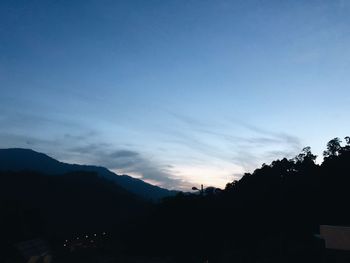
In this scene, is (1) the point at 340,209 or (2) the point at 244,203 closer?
(1) the point at 340,209

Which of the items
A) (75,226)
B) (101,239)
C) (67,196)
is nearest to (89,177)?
(67,196)

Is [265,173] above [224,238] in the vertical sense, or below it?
above

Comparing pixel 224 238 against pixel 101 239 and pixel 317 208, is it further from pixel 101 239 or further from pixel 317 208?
pixel 101 239

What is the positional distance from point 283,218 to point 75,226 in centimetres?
6635

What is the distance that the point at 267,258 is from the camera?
35.3 meters

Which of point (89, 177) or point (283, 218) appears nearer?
point (283, 218)

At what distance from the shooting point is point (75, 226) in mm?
102062

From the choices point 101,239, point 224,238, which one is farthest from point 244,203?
point 101,239

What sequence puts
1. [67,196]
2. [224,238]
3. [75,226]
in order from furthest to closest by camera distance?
1. [67,196]
2. [75,226]
3. [224,238]

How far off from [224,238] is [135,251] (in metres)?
17.5

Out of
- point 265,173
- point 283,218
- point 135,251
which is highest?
point 265,173

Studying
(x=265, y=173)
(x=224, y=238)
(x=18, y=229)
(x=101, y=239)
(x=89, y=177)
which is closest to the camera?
(x=224, y=238)

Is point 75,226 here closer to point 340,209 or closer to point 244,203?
point 244,203

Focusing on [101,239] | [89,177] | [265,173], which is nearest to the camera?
[101,239]
